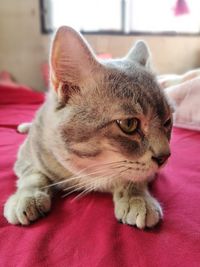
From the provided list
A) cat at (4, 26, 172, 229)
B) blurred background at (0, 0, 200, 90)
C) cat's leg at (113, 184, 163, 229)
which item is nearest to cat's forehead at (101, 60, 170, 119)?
cat at (4, 26, 172, 229)

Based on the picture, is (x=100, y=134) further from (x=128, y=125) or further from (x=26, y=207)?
(x=26, y=207)

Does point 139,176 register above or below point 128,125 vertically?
below

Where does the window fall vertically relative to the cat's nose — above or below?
above

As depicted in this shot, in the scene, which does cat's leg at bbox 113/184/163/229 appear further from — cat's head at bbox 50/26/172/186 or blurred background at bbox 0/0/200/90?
blurred background at bbox 0/0/200/90

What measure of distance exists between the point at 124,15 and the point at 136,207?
2491 millimetres

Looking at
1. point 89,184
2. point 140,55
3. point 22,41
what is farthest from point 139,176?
point 22,41

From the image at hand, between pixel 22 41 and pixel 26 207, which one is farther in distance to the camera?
pixel 22 41

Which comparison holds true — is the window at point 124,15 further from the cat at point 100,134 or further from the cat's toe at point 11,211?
the cat's toe at point 11,211

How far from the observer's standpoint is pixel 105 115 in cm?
79

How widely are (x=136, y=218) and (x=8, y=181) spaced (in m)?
0.48

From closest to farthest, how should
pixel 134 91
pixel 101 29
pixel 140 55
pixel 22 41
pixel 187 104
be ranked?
pixel 134 91, pixel 140 55, pixel 187 104, pixel 22 41, pixel 101 29

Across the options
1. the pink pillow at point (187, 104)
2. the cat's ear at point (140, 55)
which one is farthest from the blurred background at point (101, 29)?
the cat's ear at point (140, 55)

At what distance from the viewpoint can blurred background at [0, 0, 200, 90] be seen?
2.69m

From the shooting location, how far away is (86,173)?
0.86 metres
